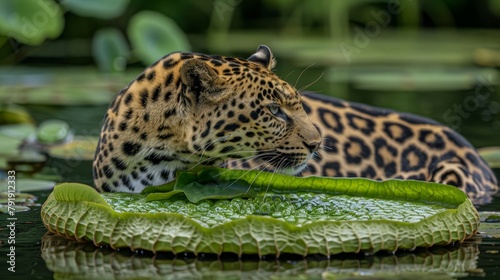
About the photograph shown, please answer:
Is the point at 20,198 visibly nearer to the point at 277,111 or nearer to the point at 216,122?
the point at 216,122

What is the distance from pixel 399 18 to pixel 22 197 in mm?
22377

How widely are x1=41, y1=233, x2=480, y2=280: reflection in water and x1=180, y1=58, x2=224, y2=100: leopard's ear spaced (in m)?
1.21

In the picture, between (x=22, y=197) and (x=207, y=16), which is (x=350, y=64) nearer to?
(x=207, y=16)

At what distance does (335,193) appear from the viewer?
8.30 meters

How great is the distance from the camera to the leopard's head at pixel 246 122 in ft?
26.6

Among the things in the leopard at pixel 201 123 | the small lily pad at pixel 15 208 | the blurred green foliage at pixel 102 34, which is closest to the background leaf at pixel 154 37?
the blurred green foliage at pixel 102 34

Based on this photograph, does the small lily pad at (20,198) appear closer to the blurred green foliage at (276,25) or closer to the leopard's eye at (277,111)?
the leopard's eye at (277,111)

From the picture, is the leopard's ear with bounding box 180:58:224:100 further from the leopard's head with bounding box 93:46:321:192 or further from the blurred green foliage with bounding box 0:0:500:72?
the blurred green foliage with bounding box 0:0:500:72

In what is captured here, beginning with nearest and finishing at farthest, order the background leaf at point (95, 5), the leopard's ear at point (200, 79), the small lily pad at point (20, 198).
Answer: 1. the leopard's ear at point (200, 79)
2. the small lily pad at point (20, 198)
3. the background leaf at point (95, 5)

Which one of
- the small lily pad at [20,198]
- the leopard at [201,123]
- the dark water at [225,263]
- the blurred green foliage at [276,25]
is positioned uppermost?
the leopard at [201,123]

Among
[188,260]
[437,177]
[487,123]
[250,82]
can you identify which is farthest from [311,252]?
[487,123]

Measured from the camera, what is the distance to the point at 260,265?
714 centimetres

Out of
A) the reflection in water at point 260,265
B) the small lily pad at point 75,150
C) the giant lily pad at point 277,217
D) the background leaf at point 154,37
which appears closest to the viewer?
the reflection in water at point 260,265

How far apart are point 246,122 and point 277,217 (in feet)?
2.34
